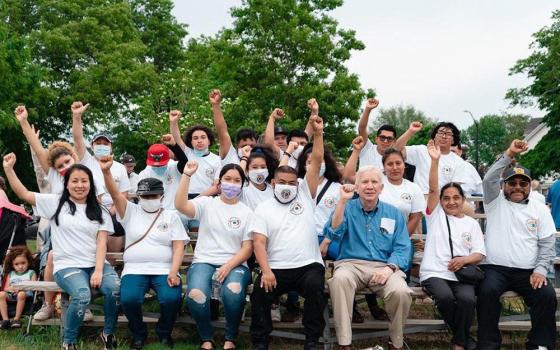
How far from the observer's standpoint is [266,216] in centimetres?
638

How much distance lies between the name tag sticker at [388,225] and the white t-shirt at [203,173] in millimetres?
2435

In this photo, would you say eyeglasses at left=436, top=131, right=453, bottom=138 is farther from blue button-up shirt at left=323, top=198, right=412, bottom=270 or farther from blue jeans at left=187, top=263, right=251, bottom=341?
blue jeans at left=187, top=263, right=251, bottom=341

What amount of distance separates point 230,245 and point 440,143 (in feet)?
11.3

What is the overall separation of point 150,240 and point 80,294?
86 centimetres

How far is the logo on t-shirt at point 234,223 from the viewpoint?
648 centimetres

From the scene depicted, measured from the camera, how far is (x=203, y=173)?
7.92m

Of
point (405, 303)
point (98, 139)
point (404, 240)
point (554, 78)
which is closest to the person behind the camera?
point (405, 303)

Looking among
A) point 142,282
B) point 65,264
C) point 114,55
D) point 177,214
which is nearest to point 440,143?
point 177,214

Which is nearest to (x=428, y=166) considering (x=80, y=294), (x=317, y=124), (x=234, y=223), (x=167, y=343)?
(x=317, y=124)

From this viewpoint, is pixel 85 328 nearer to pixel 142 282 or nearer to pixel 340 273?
pixel 142 282

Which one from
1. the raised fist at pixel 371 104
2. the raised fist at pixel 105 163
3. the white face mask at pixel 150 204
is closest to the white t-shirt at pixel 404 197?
the raised fist at pixel 371 104

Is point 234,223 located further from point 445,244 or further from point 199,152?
point 445,244

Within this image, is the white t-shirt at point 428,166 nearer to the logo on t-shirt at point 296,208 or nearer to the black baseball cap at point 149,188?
the logo on t-shirt at point 296,208

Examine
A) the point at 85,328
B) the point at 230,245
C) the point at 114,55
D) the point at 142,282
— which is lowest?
the point at 85,328
